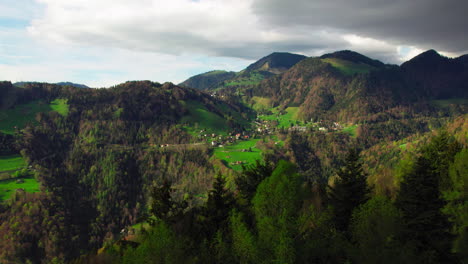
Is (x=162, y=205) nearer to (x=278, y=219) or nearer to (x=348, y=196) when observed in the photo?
(x=278, y=219)

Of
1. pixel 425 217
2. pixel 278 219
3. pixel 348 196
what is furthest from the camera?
pixel 348 196

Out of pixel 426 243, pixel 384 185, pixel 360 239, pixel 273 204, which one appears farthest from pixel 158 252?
pixel 384 185

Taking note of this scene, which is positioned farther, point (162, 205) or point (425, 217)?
point (162, 205)

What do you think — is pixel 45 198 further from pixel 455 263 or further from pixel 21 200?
pixel 455 263

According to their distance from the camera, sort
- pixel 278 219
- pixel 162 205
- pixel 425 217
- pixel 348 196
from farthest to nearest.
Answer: pixel 162 205
pixel 348 196
pixel 425 217
pixel 278 219

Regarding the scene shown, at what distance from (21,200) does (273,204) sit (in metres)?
229

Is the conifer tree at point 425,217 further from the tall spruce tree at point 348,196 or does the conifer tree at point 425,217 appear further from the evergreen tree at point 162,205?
the evergreen tree at point 162,205

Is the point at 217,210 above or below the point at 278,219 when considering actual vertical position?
below

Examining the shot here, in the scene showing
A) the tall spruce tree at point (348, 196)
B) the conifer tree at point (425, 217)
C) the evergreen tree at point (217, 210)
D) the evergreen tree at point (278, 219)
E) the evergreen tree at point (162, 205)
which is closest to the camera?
the evergreen tree at point (278, 219)

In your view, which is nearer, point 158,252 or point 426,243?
point 158,252

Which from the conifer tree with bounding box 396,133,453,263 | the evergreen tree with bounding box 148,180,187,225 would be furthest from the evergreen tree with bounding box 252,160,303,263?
the evergreen tree with bounding box 148,180,187,225

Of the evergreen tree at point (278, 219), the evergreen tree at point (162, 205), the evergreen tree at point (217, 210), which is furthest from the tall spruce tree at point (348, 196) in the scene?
the evergreen tree at point (162, 205)

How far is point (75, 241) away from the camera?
17925 centimetres

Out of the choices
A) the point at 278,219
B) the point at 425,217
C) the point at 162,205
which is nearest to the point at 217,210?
the point at 162,205
